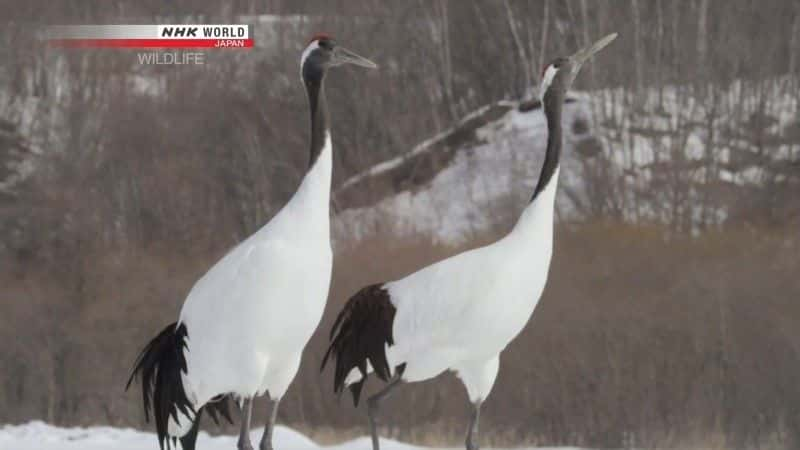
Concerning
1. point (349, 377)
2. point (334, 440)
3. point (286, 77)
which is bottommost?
point (334, 440)

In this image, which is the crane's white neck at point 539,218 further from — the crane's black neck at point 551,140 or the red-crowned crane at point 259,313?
the red-crowned crane at point 259,313

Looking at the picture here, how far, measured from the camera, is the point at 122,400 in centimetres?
1213

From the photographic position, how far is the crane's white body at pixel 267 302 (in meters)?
5.61

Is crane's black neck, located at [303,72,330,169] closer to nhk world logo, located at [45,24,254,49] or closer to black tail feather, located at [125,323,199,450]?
black tail feather, located at [125,323,199,450]

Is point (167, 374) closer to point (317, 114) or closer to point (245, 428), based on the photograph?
point (245, 428)

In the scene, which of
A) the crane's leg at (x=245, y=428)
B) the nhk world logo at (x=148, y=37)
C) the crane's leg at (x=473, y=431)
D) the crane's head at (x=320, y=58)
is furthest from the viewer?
the nhk world logo at (x=148, y=37)

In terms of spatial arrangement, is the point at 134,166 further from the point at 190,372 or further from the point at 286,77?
the point at 190,372

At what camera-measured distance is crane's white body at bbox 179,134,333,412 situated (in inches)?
221

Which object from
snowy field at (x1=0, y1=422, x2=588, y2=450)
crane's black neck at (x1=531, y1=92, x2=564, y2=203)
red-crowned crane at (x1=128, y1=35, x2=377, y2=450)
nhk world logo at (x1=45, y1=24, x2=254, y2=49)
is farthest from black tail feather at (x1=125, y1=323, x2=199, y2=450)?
nhk world logo at (x1=45, y1=24, x2=254, y2=49)

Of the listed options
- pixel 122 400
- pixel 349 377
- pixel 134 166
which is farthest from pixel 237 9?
pixel 349 377

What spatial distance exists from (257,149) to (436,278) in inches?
583

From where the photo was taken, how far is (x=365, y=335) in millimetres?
6762

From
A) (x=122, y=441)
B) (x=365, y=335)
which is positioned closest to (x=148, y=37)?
(x=122, y=441)

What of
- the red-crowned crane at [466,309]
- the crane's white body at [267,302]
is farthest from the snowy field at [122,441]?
the crane's white body at [267,302]
